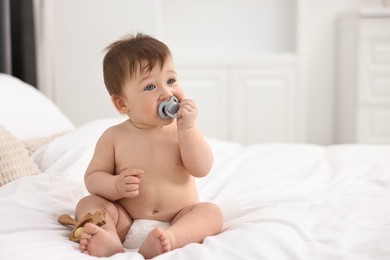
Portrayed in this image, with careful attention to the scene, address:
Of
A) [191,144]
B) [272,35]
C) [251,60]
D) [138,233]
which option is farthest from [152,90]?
[272,35]

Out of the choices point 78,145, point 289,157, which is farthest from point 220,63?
point 78,145

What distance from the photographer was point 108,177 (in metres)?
1.15

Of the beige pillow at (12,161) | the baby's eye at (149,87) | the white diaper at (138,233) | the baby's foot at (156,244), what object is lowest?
the white diaper at (138,233)

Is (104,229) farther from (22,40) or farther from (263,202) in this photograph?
(22,40)

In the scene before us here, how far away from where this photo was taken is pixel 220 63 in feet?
11.4

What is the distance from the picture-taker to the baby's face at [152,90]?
1155 mm

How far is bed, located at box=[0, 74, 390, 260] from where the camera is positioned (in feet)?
3.20

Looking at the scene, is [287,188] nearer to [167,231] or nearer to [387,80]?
[167,231]

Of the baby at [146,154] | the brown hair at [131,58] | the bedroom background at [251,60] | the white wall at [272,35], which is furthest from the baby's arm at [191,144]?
the white wall at [272,35]

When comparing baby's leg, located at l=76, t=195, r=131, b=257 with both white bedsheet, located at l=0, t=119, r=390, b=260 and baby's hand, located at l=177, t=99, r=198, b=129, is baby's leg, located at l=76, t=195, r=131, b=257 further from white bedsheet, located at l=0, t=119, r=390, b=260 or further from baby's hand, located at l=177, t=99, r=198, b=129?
baby's hand, located at l=177, t=99, r=198, b=129

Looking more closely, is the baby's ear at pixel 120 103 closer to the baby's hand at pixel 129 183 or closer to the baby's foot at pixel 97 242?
the baby's hand at pixel 129 183

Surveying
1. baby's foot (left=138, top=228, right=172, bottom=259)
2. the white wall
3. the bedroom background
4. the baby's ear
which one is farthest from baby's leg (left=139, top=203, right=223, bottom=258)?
the white wall

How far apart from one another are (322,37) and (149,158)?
280cm

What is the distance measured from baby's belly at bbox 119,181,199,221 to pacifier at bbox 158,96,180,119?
14cm
